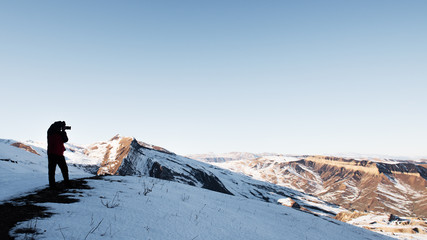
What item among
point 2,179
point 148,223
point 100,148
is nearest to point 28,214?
point 148,223

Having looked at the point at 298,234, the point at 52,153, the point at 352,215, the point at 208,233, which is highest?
the point at 52,153

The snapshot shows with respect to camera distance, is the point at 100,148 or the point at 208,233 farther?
the point at 100,148

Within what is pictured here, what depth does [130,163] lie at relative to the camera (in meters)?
123

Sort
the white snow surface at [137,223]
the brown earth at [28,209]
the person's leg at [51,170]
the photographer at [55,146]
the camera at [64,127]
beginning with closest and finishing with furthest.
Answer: the brown earth at [28,209] → the white snow surface at [137,223] → the person's leg at [51,170] → the photographer at [55,146] → the camera at [64,127]

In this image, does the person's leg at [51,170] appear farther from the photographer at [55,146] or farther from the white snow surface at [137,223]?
the white snow surface at [137,223]

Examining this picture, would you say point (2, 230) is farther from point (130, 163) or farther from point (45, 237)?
point (130, 163)

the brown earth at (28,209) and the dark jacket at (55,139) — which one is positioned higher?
the dark jacket at (55,139)

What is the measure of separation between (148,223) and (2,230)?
2.13 meters

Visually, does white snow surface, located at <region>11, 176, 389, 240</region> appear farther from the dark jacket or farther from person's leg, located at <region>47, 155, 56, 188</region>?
the dark jacket

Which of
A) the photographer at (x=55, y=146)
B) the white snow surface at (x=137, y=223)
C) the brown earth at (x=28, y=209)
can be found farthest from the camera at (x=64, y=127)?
the white snow surface at (x=137, y=223)

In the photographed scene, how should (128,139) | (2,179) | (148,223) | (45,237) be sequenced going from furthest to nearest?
(128,139)
(2,179)
(148,223)
(45,237)

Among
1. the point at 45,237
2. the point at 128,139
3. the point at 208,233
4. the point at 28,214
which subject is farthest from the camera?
the point at 128,139

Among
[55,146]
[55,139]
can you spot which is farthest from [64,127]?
[55,146]

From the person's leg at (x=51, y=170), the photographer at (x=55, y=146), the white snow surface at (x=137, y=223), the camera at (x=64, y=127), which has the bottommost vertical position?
the white snow surface at (x=137, y=223)
